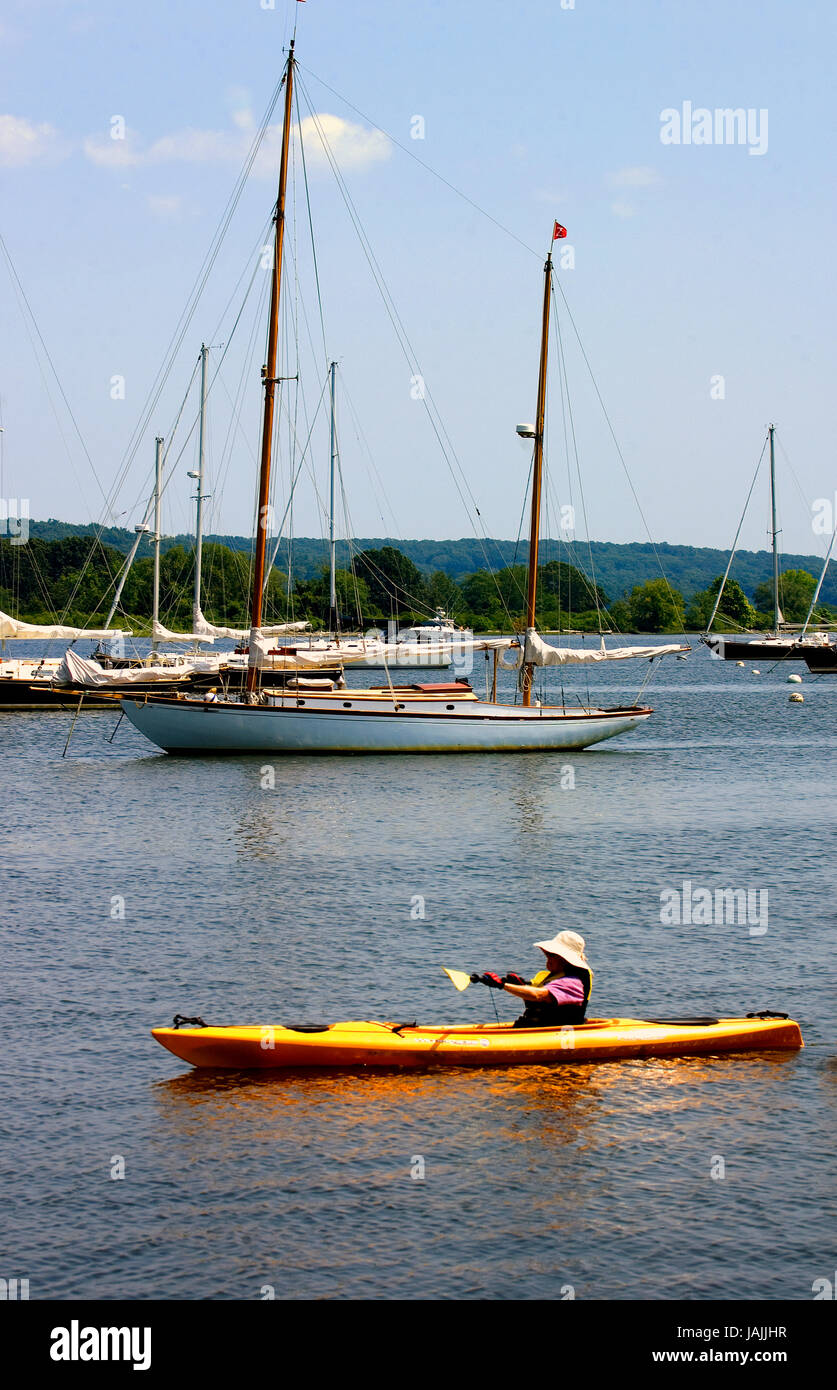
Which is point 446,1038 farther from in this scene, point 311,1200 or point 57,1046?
point 57,1046

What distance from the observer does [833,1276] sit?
1218 cm

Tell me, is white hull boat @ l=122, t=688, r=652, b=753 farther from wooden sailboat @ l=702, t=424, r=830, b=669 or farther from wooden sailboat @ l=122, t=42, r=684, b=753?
wooden sailboat @ l=702, t=424, r=830, b=669

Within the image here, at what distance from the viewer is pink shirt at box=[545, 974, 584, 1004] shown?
17.0 m

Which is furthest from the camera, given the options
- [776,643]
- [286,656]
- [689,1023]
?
[776,643]

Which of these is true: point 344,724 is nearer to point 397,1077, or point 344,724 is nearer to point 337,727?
point 337,727

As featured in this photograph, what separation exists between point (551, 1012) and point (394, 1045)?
197 cm

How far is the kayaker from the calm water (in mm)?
697

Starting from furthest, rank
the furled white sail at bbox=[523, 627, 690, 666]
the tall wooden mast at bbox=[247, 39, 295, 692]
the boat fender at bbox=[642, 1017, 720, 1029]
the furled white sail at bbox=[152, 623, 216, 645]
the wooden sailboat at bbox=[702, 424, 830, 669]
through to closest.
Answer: the wooden sailboat at bbox=[702, 424, 830, 669]
the furled white sail at bbox=[152, 623, 216, 645]
the furled white sail at bbox=[523, 627, 690, 666]
the tall wooden mast at bbox=[247, 39, 295, 692]
the boat fender at bbox=[642, 1017, 720, 1029]

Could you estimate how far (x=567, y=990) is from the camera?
17.0 metres

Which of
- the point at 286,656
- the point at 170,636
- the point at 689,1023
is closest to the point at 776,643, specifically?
the point at 170,636

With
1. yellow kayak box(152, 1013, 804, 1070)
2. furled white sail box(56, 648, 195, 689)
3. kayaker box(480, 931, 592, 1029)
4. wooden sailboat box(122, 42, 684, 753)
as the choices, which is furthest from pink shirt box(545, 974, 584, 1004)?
furled white sail box(56, 648, 195, 689)

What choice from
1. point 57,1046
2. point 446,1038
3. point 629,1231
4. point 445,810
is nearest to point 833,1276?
point 629,1231

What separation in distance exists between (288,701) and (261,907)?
2085cm

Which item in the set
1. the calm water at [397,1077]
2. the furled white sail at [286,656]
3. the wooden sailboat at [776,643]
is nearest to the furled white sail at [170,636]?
the furled white sail at [286,656]
